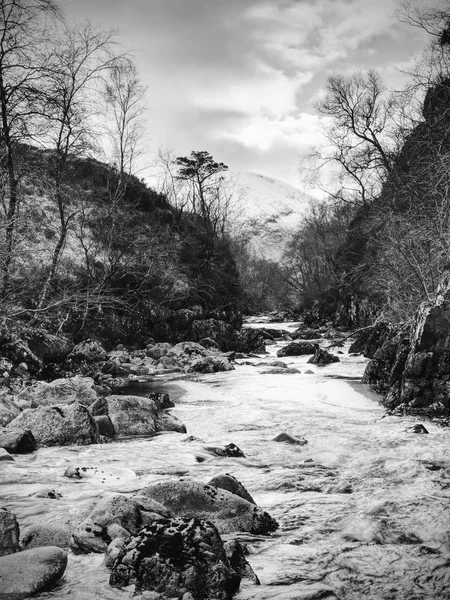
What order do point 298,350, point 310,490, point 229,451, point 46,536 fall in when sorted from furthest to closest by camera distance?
point 298,350 → point 229,451 → point 310,490 → point 46,536

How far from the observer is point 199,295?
22.1 m

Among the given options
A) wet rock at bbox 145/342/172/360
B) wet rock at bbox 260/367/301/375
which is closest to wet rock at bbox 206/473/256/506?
wet rock at bbox 260/367/301/375

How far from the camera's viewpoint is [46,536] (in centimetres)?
271

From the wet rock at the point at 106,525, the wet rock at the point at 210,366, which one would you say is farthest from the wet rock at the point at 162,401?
the wet rock at the point at 106,525

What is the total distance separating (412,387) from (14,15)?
30.3ft

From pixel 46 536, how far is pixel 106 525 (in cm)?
38

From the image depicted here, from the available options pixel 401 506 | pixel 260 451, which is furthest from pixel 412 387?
pixel 401 506

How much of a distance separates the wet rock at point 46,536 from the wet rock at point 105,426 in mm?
3250

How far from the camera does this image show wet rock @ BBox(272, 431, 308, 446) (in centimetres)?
570

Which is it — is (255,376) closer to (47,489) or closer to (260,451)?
(260,451)

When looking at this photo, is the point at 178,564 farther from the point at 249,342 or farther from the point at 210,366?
the point at 249,342

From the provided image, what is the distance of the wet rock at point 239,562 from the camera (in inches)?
92.9

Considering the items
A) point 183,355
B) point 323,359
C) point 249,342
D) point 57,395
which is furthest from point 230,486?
point 249,342

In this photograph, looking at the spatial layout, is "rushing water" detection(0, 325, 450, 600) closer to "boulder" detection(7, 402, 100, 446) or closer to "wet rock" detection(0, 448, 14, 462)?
"wet rock" detection(0, 448, 14, 462)
